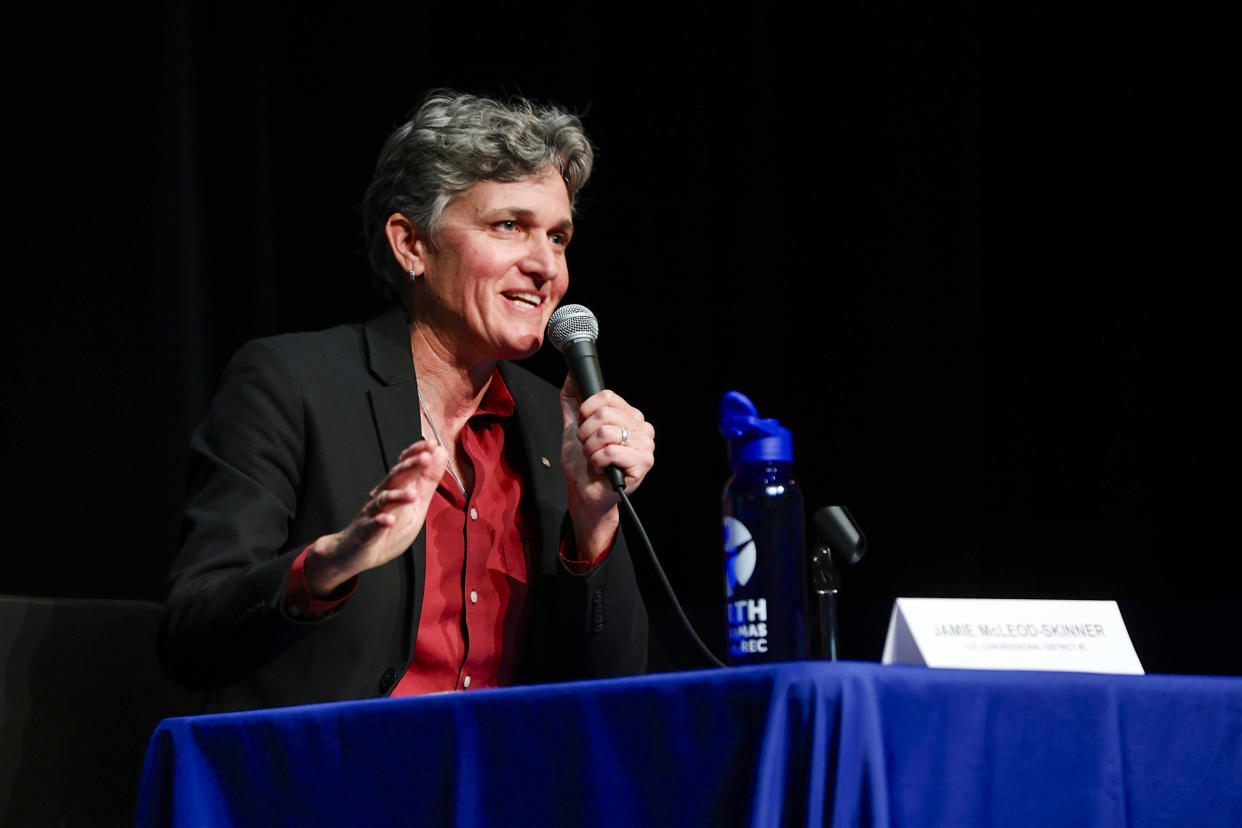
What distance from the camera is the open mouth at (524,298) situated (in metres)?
1.96

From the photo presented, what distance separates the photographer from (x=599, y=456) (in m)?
1.42

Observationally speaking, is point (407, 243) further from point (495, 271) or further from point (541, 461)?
point (541, 461)

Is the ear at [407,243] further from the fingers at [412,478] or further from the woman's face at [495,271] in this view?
the fingers at [412,478]

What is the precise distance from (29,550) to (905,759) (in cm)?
188

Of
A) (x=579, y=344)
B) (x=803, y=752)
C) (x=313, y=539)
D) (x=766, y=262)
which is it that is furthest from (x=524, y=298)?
(x=803, y=752)

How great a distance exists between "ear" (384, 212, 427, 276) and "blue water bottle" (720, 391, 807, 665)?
953 millimetres

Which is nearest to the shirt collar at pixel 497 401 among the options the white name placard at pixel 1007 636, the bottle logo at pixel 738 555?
the bottle logo at pixel 738 555

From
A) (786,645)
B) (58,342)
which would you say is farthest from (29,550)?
(786,645)

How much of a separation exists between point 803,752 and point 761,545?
0.34 m

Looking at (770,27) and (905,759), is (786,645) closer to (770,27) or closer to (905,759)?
(905,759)

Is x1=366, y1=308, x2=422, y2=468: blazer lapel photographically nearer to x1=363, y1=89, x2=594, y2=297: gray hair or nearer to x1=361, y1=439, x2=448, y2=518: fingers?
x1=363, y1=89, x2=594, y2=297: gray hair

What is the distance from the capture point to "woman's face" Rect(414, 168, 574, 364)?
1.94 m

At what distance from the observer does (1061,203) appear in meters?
2.40

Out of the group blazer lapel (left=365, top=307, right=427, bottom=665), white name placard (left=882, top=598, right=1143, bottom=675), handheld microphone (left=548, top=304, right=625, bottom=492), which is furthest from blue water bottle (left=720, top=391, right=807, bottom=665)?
blazer lapel (left=365, top=307, right=427, bottom=665)
